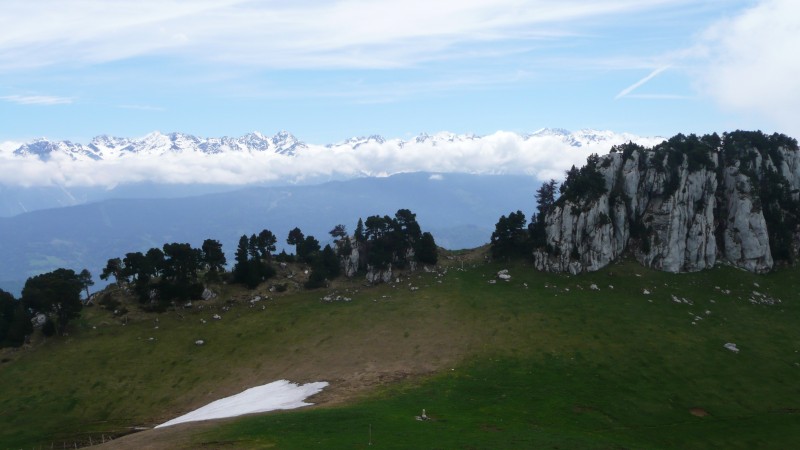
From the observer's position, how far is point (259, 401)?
71.4m

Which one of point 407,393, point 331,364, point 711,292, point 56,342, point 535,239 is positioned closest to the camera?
point 407,393

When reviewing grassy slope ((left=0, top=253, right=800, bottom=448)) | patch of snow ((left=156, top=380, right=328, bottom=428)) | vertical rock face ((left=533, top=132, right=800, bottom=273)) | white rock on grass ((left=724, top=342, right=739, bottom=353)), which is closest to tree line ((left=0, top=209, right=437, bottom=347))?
grassy slope ((left=0, top=253, right=800, bottom=448))

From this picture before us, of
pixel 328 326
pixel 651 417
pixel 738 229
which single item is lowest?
pixel 651 417

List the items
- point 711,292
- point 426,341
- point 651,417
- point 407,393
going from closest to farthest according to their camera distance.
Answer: point 651,417
point 407,393
point 426,341
point 711,292

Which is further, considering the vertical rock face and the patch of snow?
the vertical rock face

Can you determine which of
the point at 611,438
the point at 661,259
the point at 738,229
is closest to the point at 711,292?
the point at 661,259

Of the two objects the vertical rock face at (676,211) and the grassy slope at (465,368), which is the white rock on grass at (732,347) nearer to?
the grassy slope at (465,368)

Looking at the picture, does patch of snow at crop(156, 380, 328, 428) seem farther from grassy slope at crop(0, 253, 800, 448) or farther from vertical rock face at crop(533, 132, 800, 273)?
vertical rock face at crop(533, 132, 800, 273)

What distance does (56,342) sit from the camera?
321ft

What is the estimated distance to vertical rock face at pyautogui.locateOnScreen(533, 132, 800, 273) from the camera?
120 metres

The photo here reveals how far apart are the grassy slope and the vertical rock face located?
596 centimetres

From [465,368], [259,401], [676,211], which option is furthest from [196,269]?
[676,211]

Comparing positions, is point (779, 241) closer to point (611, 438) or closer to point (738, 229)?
point (738, 229)

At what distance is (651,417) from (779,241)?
84958mm
